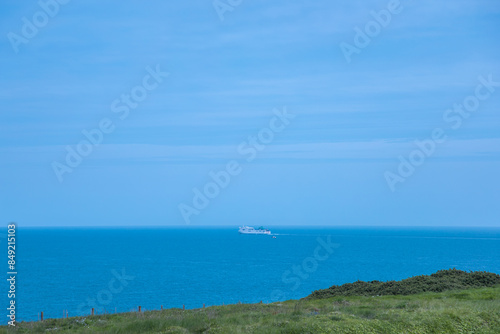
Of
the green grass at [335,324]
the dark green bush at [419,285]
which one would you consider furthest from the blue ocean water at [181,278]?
the green grass at [335,324]

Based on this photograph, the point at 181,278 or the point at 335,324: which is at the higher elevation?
the point at 181,278

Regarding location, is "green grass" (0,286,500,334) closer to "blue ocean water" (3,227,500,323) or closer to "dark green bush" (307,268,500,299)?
"dark green bush" (307,268,500,299)

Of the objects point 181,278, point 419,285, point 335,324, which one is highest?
point 181,278

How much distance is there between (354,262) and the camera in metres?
164

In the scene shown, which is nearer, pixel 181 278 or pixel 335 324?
pixel 335 324

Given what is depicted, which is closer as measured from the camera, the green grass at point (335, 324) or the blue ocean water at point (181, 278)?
the green grass at point (335, 324)

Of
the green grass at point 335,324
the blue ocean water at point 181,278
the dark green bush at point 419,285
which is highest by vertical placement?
the blue ocean water at point 181,278

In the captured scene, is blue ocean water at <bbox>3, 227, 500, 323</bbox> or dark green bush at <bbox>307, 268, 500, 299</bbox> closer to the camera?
dark green bush at <bbox>307, 268, 500, 299</bbox>

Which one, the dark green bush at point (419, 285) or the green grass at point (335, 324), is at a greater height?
the dark green bush at point (419, 285)

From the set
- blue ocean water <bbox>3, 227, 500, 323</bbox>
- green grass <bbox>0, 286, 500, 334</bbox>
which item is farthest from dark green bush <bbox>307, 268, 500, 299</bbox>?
blue ocean water <bbox>3, 227, 500, 323</bbox>

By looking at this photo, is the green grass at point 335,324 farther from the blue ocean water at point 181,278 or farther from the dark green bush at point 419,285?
the blue ocean water at point 181,278

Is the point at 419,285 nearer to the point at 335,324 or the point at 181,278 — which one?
the point at 335,324

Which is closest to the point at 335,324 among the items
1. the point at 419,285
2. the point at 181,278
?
the point at 419,285

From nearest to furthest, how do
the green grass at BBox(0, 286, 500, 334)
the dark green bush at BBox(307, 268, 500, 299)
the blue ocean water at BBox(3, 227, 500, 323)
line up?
1. the green grass at BBox(0, 286, 500, 334)
2. the dark green bush at BBox(307, 268, 500, 299)
3. the blue ocean water at BBox(3, 227, 500, 323)
